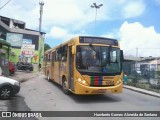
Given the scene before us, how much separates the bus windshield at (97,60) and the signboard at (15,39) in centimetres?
5819

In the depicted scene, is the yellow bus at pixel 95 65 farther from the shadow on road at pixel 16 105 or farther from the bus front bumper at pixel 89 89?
the shadow on road at pixel 16 105

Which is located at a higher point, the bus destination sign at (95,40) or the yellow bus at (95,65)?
the bus destination sign at (95,40)

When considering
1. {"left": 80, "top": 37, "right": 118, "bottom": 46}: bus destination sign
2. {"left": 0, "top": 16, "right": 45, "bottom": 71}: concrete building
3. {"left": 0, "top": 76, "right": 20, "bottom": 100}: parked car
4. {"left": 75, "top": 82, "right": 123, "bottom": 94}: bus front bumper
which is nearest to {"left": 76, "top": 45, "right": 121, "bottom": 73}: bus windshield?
{"left": 80, "top": 37, "right": 118, "bottom": 46}: bus destination sign

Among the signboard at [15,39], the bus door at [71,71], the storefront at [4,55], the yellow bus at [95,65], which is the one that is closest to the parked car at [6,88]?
the bus door at [71,71]

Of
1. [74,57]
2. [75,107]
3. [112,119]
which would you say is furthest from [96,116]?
[74,57]

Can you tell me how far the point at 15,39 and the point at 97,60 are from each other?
5958 centimetres

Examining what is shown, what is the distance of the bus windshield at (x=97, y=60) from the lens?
1422 cm

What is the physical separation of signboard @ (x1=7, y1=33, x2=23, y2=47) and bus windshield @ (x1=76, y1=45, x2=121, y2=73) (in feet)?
191

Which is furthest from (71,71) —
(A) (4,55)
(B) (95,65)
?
(A) (4,55)

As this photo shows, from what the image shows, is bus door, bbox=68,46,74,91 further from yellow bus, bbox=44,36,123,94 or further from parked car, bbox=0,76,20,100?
Result: parked car, bbox=0,76,20,100

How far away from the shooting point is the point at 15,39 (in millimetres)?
71562

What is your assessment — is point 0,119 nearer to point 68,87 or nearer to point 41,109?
point 41,109

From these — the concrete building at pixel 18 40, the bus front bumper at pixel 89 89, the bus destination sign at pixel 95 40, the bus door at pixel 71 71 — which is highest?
the concrete building at pixel 18 40

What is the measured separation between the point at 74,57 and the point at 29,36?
6148cm
